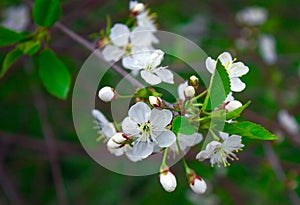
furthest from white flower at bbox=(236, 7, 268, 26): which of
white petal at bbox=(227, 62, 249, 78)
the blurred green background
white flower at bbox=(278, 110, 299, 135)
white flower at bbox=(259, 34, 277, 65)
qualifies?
white petal at bbox=(227, 62, 249, 78)

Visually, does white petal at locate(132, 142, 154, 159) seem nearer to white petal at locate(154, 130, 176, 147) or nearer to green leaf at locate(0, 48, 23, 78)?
white petal at locate(154, 130, 176, 147)

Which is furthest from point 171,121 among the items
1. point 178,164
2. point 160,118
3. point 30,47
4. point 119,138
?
point 178,164

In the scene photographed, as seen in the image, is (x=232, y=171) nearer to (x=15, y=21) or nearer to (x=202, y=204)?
(x=202, y=204)

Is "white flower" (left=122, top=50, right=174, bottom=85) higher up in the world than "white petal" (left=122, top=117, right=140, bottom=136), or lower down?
higher up

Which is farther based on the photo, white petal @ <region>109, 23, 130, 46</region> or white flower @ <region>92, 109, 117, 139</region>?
white petal @ <region>109, 23, 130, 46</region>

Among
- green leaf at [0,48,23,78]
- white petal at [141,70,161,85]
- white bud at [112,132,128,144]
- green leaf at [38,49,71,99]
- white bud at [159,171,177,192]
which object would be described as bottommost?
white bud at [159,171,177,192]

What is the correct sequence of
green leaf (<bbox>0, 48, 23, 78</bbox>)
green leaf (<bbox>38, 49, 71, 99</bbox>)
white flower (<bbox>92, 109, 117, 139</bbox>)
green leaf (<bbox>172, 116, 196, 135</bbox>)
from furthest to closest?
green leaf (<bbox>38, 49, 71, 99</bbox>), green leaf (<bbox>0, 48, 23, 78</bbox>), white flower (<bbox>92, 109, 117, 139</bbox>), green leaf (<bbox>172, 116, 196, 135</bbox>)

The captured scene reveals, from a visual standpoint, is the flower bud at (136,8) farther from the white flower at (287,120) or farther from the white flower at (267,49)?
the white flower at (267,49)
